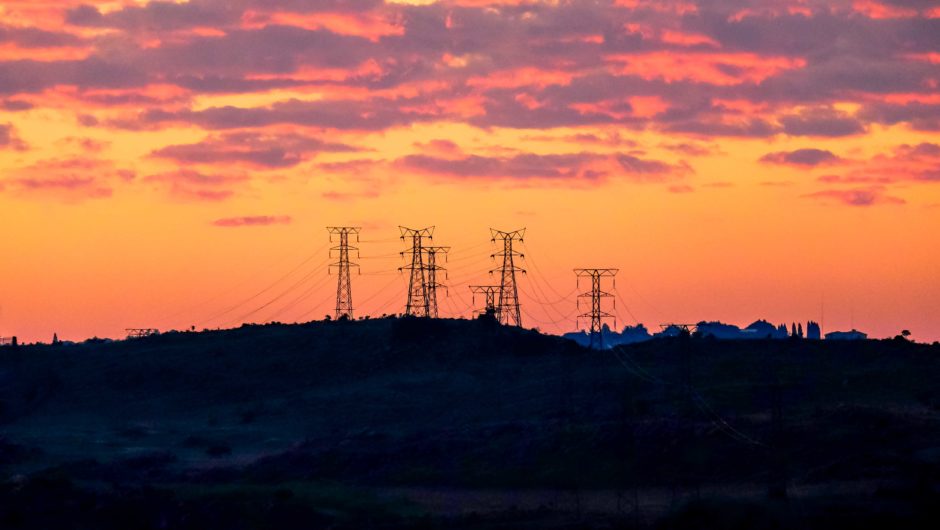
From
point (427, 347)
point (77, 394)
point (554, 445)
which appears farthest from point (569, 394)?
point (77, 394)

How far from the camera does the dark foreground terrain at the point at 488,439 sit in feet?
356

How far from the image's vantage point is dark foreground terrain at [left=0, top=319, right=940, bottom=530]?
356 ft

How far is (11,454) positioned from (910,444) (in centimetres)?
6915

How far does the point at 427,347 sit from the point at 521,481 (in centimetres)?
7178

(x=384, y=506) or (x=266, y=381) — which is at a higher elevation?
(x=266, y=381)

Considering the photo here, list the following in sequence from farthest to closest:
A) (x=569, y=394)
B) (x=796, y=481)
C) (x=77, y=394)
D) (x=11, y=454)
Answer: (x=77, y=394), (x=569, y=394), (x=11, y=454), (x=796, y=481)

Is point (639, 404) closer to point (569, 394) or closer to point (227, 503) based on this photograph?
point (569, 394)

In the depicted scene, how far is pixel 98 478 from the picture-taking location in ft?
432

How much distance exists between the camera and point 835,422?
416ft

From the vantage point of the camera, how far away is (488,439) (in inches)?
5404

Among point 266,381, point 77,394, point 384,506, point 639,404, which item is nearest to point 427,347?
point 266,381

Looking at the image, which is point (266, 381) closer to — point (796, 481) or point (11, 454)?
point (11, 454)

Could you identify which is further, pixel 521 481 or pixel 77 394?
pixel 77 394

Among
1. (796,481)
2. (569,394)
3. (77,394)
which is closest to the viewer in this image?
(796,481)
